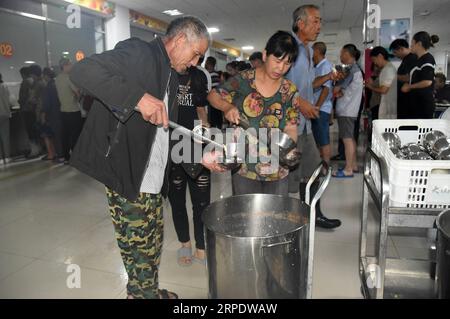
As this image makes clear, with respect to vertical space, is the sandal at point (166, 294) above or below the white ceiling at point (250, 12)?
below

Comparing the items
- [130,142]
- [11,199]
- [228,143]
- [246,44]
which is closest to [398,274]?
[228,143]

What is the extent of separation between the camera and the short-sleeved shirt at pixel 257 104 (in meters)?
1.58

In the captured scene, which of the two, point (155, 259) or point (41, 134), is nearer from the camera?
point (155, 259)

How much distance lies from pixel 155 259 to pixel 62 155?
4.46 metres

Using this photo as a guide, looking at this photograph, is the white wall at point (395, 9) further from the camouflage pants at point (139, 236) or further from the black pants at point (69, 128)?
the camouflage pants at point (139, 236)

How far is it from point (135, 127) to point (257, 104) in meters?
0.58

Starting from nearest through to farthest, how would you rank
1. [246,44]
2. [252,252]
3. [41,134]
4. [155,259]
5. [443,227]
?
[252,252]
[443,227]
[155,259]
[41,134]
[246,44]

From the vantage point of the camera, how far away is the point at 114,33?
7.83m

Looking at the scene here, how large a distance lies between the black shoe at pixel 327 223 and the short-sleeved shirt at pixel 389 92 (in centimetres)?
200

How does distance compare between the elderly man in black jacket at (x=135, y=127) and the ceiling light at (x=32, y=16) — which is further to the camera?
the ceiling light at (x=32, y=16)

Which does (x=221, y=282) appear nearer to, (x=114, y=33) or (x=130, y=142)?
(x=130, y=142)

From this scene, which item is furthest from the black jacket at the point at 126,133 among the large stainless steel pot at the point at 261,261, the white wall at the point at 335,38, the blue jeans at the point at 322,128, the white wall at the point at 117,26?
the white wall at the point at 335,38

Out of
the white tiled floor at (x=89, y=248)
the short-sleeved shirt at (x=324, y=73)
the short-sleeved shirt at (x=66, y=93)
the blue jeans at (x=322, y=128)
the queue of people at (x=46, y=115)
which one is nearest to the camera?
the white tiled floor at (x=89, y=248)

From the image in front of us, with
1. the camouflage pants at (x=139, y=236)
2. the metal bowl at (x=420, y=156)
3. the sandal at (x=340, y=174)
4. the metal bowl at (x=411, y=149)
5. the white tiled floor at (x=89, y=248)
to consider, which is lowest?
the white tiled floor at (x=89, y=248)
